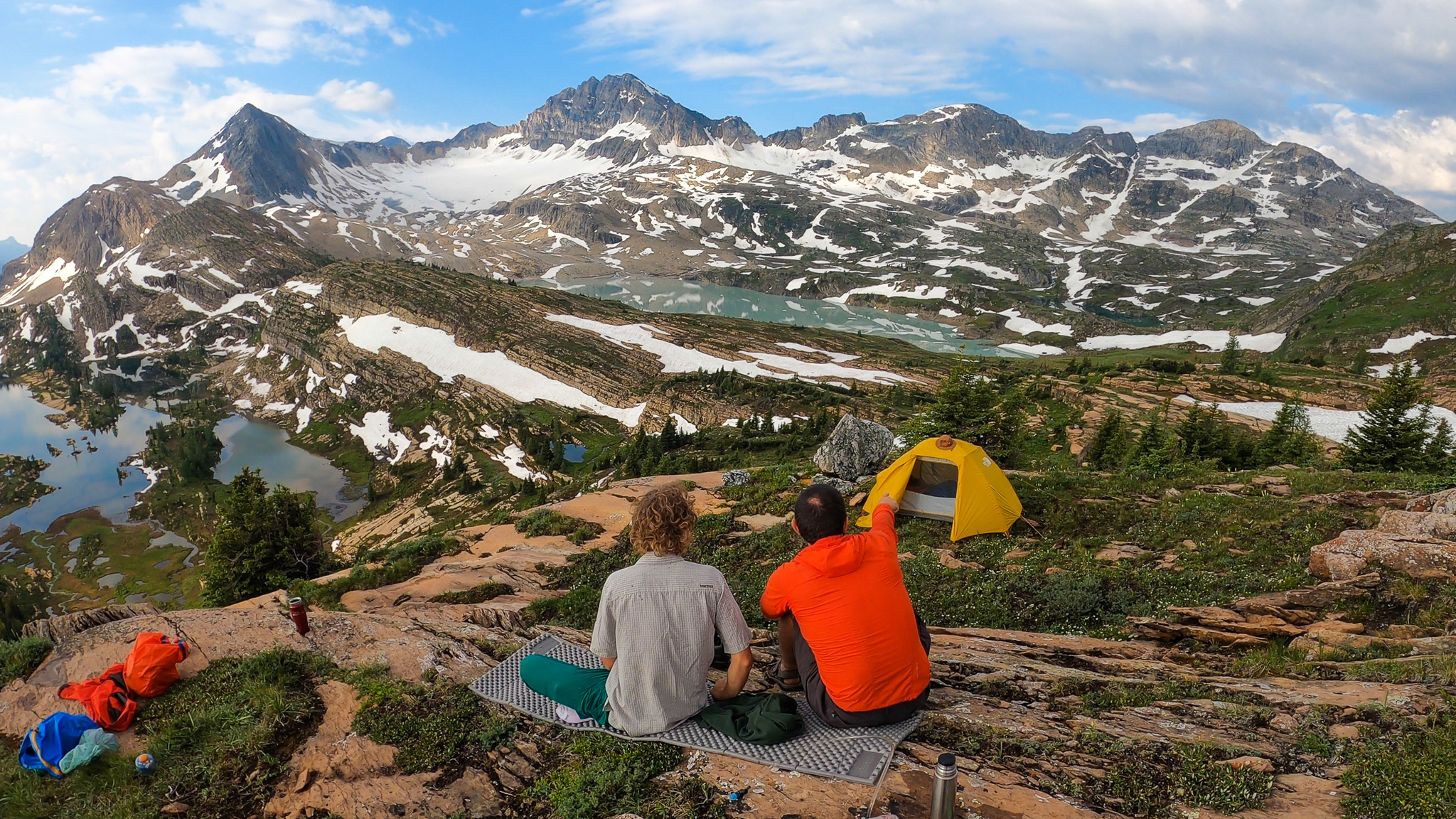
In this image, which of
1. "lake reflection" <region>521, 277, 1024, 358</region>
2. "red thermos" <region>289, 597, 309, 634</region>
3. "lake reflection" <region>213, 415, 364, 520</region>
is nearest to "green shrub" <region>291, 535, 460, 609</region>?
"red thermos" <region>289, 597, 309, 634</region>

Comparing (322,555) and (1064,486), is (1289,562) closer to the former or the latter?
(1064,486)

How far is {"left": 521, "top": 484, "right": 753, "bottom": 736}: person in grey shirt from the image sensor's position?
16.5ft

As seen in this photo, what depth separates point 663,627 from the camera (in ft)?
16.6

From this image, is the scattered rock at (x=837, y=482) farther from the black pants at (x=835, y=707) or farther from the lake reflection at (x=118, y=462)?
the lake reflection at (x=118, y=462)

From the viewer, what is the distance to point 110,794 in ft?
16.3

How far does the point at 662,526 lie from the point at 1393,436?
2407cm

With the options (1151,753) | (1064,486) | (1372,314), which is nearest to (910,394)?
(1064,486)

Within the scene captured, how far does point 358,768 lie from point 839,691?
14.0 feet

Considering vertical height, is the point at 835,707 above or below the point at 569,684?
above

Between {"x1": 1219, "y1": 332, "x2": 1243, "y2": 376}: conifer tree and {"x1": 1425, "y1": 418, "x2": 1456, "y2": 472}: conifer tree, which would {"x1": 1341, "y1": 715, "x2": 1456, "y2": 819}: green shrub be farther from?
{"x1": 1219, "y1": 332, "x2": 1243, "y2": 376}: conifer tree

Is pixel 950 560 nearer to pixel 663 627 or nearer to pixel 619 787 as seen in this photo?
pixel 663 627

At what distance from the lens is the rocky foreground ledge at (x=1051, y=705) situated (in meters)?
4.55

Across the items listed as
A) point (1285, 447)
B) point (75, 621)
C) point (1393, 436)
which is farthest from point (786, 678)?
point (1285, 447)

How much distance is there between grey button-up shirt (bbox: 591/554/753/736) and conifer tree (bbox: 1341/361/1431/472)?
22212mm
